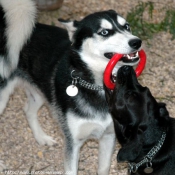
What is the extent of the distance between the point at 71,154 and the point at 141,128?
0.98m

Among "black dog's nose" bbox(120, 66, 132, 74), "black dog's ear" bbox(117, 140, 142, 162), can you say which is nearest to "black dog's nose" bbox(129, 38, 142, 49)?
"black dog's nose" bbox(120, 66, 132, 74)

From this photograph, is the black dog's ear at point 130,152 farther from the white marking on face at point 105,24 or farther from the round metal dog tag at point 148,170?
the white marking on face at point 105,24

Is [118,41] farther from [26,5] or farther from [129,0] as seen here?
[129,0]

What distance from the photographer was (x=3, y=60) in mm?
4527

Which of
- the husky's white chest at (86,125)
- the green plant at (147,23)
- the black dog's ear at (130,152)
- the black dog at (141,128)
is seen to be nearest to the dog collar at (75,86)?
the husky's white chest at (86,125)

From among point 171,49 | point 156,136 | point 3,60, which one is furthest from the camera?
point 171,49

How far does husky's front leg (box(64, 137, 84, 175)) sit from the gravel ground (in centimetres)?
53

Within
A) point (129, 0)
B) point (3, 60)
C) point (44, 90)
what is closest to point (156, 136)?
point (44, 90)

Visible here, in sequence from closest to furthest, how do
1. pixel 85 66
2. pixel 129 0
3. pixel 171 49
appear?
pixel 85 66
pixel 171 49
pixel 129 0

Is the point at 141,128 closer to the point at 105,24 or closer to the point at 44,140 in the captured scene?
the point at 105,24

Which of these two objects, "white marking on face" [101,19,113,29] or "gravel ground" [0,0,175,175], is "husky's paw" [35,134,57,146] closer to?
"gravel ground" [0,0,175,175]

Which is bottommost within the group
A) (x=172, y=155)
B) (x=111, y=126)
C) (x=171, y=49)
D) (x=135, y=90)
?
(x=171, y=49)

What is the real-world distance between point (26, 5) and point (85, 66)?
90 cm

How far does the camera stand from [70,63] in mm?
4266
